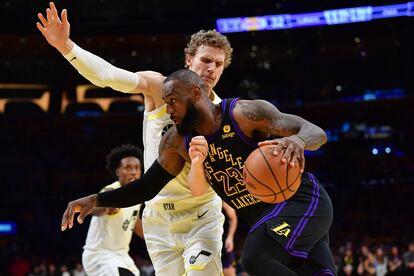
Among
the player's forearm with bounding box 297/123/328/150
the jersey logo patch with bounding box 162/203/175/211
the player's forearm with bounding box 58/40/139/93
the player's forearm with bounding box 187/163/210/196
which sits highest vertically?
the player's forearm with bounding box 58/40/139/93

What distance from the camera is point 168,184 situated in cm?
452

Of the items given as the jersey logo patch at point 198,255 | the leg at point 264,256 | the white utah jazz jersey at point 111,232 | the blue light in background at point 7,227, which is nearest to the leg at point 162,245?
the jersey logo patch at point 198,255

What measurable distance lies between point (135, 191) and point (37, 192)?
14605 millimetres

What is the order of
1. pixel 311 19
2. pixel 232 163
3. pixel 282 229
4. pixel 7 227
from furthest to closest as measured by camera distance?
1. pixel 7 227
2. pixel 311 19
3. pixel 232 163
4. pixel 282 229

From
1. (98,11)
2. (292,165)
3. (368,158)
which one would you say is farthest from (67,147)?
(292,165)

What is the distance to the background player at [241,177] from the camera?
3512mm

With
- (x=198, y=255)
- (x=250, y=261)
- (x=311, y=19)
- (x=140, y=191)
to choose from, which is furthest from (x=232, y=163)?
(x=311, y=19)

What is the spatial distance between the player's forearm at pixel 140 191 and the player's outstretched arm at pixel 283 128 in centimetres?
71

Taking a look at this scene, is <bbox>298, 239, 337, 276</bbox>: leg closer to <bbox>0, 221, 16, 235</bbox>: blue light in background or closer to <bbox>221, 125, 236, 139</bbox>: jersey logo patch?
<bbox>221, 125, 236, 139</bbox>: jersey logo patch

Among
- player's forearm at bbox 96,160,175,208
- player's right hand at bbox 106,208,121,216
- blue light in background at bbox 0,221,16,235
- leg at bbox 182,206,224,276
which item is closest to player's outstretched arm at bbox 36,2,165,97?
player's forearm at bbox 96,160,175,208

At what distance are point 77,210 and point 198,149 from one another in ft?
2.98

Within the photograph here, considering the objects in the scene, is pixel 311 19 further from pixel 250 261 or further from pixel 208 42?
pixel 250 261

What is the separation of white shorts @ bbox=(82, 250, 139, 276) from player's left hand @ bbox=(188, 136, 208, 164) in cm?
274

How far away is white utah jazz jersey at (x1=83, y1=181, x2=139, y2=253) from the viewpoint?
6426 millimetres
